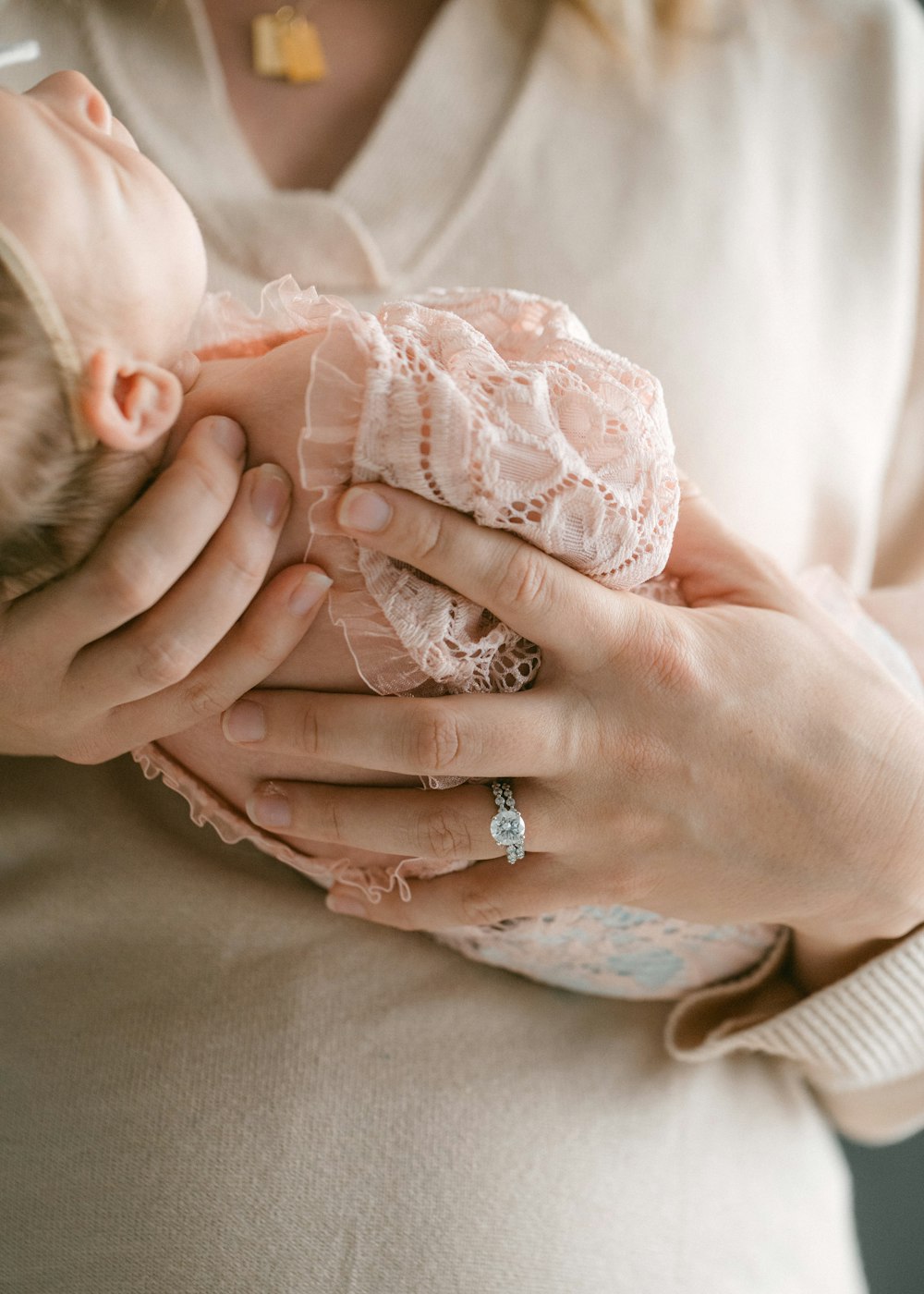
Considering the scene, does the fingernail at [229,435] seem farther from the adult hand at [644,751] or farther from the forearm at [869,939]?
the forearm at [869,939]

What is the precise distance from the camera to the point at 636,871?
0.87m

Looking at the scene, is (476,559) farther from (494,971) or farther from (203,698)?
(494,971)

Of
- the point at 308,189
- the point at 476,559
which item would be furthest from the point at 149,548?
the point at 308,189

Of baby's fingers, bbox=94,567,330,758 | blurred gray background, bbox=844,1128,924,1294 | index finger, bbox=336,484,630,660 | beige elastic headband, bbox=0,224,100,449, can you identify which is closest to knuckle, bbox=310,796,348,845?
baby's fingers, bbox=94,567,330,758

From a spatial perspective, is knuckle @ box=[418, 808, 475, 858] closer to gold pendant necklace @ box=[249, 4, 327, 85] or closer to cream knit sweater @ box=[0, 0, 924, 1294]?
cream knit sweater @ box=[0, 0, 924, 1294]

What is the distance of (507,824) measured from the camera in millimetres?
813

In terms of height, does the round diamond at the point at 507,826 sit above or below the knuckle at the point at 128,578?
below

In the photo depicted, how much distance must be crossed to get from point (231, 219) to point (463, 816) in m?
0.69

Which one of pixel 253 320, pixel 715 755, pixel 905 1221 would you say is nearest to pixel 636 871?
pixel 715 755

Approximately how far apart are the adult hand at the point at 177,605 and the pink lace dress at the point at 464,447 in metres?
0.05

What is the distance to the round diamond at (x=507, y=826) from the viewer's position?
0.81 m

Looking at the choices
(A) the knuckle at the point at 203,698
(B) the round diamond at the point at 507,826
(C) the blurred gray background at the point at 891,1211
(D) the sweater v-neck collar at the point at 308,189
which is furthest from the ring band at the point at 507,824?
(C) the blurred gray background at the point at 891,1211

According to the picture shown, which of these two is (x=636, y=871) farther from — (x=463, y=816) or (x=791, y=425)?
(x=791, y=425)

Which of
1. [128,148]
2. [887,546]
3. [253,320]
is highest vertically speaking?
[128,148]
